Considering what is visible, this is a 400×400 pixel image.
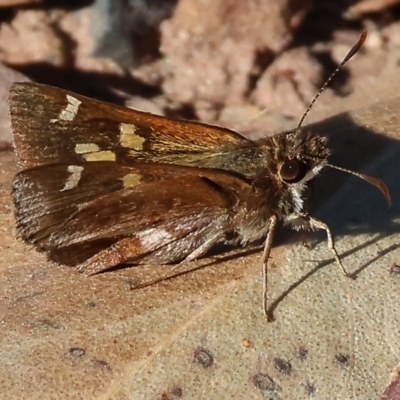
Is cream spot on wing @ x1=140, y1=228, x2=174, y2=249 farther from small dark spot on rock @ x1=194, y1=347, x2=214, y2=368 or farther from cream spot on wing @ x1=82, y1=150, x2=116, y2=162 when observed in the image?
small dark spot on rock @ x1=194, y1=347, x2=214, y2=368

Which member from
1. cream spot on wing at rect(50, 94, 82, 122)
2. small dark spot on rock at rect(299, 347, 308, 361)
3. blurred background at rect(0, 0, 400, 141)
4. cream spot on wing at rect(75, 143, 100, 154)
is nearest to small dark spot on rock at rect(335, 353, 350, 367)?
small dark spot on rock at rect(299, 347, 308, 361)

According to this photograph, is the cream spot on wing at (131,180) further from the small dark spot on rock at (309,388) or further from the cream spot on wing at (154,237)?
the small dark spot on rock at (309,388)

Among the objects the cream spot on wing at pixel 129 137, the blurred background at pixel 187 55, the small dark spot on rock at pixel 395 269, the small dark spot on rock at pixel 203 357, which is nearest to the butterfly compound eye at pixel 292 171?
the small dark spot on rock at pixel 395 269

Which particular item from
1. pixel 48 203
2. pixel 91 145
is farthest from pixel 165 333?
pixel 91 145

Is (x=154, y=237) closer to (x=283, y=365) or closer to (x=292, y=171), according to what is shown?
(x=292, y=171)

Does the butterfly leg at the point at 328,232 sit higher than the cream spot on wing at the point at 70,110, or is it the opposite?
the butterfly leg at the point at 328,232

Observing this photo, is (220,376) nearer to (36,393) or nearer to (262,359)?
(262,359)

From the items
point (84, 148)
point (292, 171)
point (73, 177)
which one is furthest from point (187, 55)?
point (73, 177)
